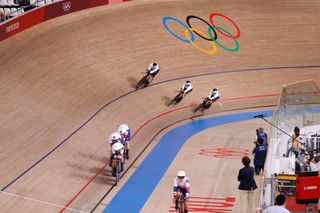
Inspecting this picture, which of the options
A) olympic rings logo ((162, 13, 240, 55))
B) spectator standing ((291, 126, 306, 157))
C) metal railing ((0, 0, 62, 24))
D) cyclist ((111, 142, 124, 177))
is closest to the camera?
spectator standing ((291, 126, 306, 157))

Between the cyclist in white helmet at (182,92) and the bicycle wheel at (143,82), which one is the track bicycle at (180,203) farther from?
the bicycle wheel at (143,82)

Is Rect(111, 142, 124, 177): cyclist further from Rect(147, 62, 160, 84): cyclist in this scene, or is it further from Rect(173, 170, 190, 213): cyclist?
Rect(147, 62, 160, 84): cyclist

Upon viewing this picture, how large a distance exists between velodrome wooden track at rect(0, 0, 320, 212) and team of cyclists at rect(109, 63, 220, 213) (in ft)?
1.57

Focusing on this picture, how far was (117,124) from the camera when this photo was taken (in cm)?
1722

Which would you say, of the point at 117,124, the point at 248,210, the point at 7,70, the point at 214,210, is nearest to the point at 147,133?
the point at 117,124

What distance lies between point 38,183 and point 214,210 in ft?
12.0

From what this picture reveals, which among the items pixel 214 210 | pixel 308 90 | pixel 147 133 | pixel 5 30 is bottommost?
pixel 214 210

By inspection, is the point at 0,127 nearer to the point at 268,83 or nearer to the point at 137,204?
the point at 137,204

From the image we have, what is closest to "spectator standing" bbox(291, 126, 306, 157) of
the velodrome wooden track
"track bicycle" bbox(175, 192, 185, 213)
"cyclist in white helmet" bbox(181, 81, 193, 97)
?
the velodrome wooden track

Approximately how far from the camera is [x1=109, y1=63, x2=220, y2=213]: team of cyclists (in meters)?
11.5

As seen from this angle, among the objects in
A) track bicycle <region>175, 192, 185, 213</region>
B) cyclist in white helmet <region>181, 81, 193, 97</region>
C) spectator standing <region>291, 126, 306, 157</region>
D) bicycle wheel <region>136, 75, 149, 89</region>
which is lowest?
track bicycle <region>175, 192, 185, 213</region>

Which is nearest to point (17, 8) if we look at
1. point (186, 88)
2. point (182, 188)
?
point (186, 88)

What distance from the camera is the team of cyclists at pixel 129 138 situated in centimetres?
1148

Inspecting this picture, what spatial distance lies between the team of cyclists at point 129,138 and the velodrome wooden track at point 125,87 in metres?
0.48
